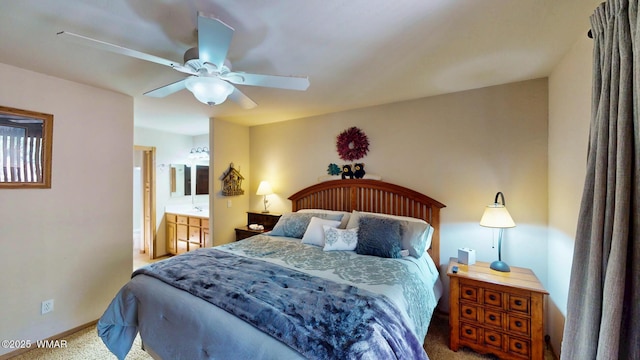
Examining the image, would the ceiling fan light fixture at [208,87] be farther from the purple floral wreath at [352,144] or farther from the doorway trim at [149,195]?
the doorway trim at [149,195]

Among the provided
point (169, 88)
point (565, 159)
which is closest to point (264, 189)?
point (169, 88)

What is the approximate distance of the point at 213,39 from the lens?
4.16 feet

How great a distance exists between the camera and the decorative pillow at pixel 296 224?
3.00 m

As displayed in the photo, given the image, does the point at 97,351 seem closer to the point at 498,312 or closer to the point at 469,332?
the point at 469,332

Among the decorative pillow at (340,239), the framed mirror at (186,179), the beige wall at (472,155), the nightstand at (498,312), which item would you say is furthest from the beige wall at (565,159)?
the framed mirror at (186,179)

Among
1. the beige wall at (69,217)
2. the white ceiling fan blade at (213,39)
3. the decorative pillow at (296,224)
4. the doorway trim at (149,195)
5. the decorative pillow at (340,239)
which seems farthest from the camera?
the doorway trim at (149,195)

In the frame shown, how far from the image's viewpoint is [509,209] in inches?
96.7

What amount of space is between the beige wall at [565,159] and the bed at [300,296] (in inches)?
36.1

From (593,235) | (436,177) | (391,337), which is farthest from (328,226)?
(593,235)

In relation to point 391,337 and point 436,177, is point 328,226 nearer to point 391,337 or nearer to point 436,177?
point 436,177

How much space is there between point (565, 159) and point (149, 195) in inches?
227

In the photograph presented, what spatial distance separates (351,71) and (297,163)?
→ 1919 mm

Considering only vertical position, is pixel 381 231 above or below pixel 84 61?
below

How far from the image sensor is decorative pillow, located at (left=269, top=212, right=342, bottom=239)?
300 centimetres
